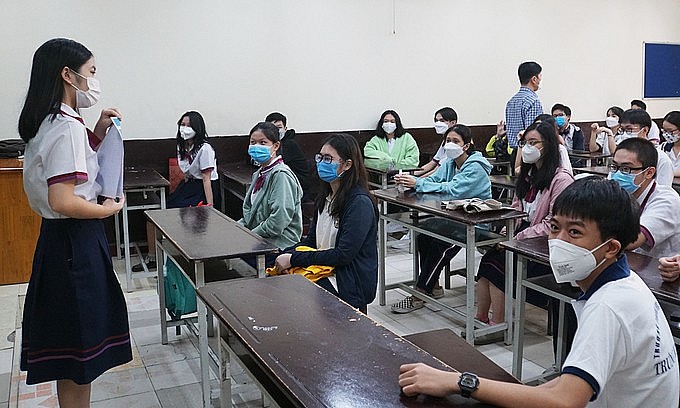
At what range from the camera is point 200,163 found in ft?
16.5

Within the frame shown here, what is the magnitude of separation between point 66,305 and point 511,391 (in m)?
1.54

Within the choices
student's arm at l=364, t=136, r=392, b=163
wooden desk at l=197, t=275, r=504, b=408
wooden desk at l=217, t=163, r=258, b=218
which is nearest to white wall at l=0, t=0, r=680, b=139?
student's arm at l=364, t=136, r=392, b=163

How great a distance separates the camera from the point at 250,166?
586cm

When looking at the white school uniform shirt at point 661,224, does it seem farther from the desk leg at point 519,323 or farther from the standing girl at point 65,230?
the standing girl at point 65,230

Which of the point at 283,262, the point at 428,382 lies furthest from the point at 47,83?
the point at 428,382

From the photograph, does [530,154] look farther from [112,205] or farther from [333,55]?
[333,55]

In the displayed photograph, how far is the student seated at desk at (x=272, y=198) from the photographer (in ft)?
10.8

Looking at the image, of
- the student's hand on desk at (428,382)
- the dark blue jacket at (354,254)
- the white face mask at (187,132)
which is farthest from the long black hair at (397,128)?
the student's hand on desk at (428,382)

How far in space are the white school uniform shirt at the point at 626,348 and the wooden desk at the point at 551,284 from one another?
65 cm

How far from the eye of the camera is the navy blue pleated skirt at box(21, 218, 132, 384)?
215 centimetres

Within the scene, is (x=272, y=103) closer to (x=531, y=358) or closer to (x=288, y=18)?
(x=288, y=18)

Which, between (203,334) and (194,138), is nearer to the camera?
(203,334)

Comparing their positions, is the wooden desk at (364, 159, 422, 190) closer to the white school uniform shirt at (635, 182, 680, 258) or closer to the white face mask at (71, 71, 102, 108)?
the white school uniform shirt at (635, 182, 680, 258)

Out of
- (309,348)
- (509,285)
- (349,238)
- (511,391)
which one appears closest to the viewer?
(511,391)
